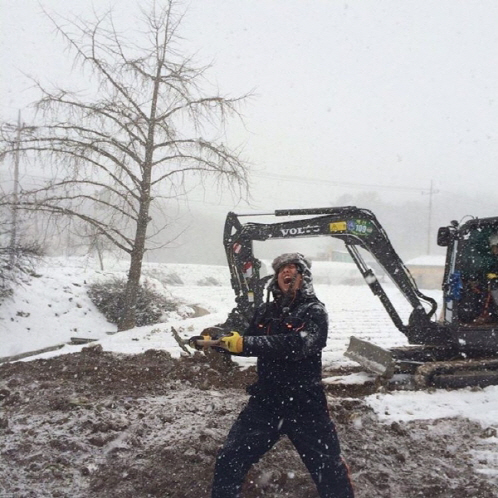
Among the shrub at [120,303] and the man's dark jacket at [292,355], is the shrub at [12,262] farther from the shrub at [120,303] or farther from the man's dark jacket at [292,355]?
the man's dark jacket at [292,355]

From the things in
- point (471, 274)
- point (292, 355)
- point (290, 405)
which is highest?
point (471, 274)

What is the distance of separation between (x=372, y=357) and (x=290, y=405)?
4.32 meters

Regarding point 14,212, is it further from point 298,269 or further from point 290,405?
point 290,405

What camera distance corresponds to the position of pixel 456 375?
642cm

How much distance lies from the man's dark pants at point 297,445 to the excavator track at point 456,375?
380 centimetres

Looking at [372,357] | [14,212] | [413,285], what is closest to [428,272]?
[413,285]

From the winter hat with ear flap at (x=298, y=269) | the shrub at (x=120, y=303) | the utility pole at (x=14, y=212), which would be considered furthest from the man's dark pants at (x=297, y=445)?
the shrub at (x=120, y=303)

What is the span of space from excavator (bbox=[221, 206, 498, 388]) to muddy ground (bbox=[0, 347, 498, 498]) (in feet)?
4.32

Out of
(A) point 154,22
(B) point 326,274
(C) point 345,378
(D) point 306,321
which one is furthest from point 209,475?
(B) point 326,274

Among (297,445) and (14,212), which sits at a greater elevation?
(14,212)

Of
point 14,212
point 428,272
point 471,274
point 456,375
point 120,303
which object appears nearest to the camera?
point 456,375

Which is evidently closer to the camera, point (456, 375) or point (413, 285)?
point (456, 375)

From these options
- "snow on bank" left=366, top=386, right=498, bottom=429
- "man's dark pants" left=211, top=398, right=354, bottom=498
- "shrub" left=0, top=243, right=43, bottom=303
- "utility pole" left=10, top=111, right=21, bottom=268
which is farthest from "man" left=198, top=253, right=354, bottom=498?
"shrub" left=0, top=243, right=43, bottom=303

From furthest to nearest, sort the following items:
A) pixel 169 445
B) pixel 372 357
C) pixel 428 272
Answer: pixel 428 272
pixel 372 357
pixel 169 445
